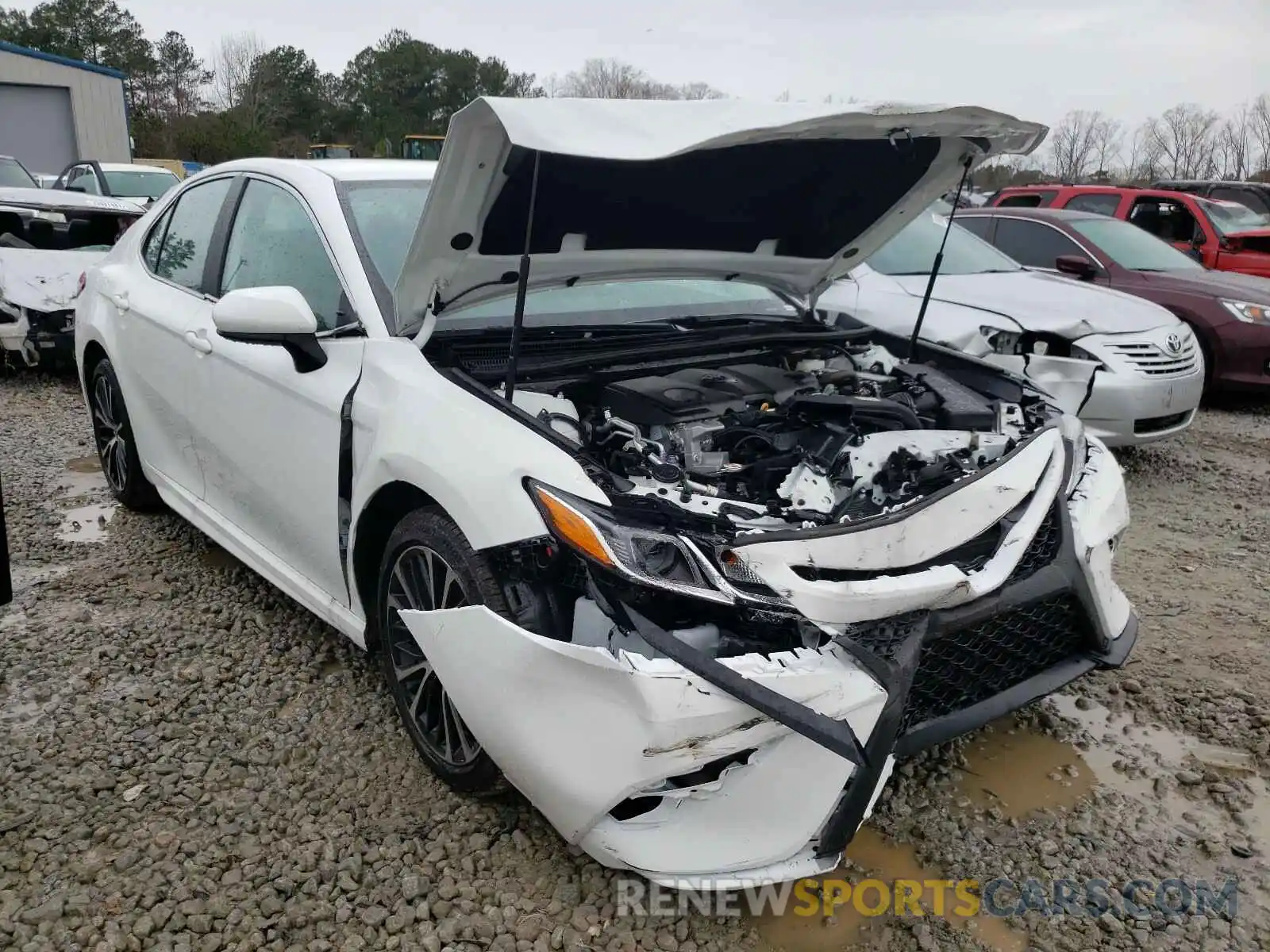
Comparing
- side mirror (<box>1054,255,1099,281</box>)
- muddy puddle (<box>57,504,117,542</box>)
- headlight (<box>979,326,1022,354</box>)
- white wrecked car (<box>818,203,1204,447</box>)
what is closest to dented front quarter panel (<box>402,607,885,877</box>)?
muddy puddle (<box>57,504,117,542</box>)

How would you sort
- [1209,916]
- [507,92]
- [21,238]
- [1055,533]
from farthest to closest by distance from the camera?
[507,92] < [21,238] < [1055,533] < [1209,916]

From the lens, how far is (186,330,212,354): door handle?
10.6 ft

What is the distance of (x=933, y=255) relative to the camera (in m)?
6.40

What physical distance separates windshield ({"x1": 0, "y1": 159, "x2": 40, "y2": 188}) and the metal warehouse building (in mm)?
17780

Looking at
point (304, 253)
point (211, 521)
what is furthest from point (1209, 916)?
point (211, 521)

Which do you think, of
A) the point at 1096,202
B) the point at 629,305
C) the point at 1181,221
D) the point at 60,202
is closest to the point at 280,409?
the point at 629,305

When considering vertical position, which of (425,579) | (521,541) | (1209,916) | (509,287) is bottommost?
(1209,916)

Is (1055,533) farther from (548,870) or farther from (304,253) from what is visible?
(304,253)

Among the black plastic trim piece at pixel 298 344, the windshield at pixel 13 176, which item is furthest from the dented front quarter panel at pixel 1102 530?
the windshield at pixel 13 176

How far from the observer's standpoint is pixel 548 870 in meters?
2.27

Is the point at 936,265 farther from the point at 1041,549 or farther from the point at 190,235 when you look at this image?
the point at 190,235

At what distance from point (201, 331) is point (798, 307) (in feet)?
7.22

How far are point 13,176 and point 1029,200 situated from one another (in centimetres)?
1195

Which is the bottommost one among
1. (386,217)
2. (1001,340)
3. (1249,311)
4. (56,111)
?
(1249,311)
